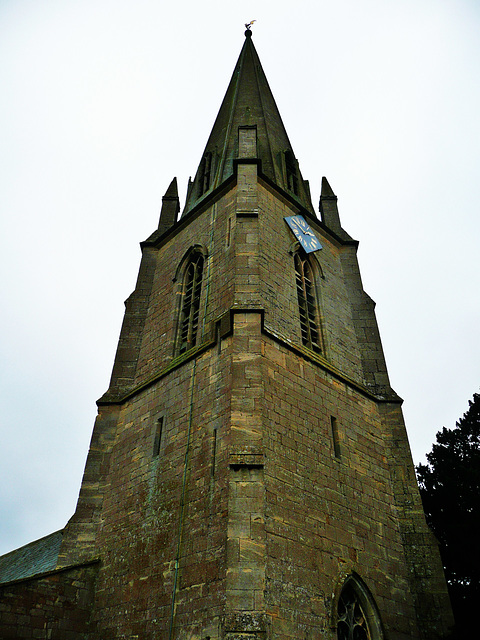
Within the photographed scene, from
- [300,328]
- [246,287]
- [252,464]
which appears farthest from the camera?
[300,328]

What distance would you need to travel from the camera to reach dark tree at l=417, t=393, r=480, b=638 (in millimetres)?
12008

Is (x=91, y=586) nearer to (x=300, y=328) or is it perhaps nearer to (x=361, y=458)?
(x=361, y=458)

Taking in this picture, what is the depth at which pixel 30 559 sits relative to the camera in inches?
760

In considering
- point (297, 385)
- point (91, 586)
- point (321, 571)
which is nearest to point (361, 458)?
point (297, 385)

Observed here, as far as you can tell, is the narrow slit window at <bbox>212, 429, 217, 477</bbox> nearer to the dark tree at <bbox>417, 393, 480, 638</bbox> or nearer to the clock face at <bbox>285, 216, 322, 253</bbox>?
the dark tree at <bbox>417, 393, 480, 638</bbox>

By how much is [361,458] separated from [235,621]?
5186 millimetres

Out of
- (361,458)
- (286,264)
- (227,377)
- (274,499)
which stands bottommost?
(274,499)

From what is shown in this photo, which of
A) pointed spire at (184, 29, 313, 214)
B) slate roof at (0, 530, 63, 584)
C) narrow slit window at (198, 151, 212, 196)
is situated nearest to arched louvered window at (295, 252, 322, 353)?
pointed spire at (184, 29, 313, 214)

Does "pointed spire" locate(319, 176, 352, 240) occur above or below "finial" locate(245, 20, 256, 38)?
below

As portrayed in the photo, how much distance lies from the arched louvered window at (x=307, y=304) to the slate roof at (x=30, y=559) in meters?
9.11

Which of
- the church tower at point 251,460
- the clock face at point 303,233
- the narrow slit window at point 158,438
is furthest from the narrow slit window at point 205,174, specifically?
the narrow slit window at point 158,438

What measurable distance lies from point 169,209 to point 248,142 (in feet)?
14.8

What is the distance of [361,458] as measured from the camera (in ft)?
39.1

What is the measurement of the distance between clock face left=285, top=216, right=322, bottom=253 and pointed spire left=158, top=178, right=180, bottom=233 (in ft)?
16.6
